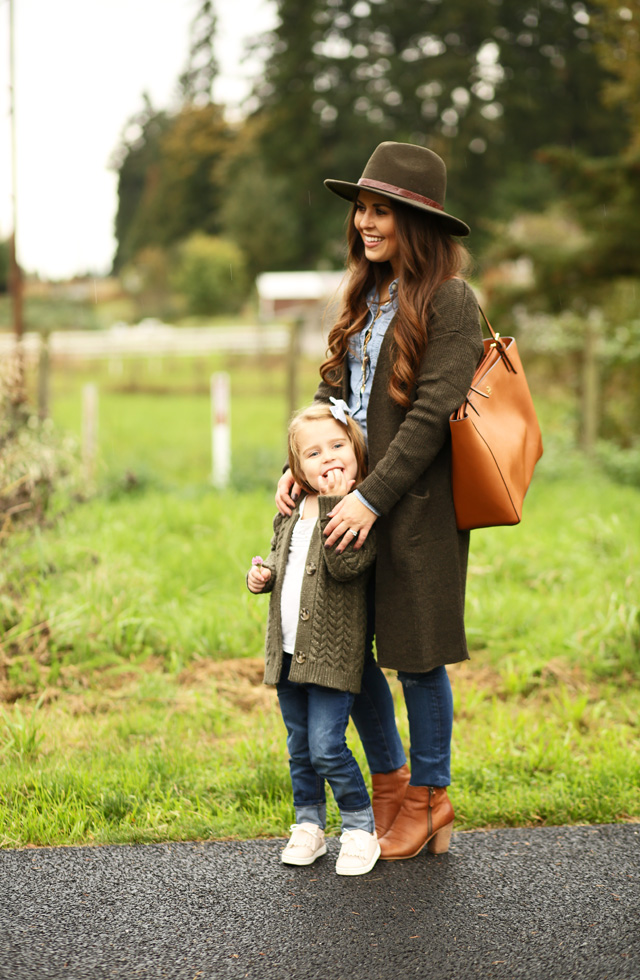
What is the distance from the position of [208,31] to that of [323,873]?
55.5m

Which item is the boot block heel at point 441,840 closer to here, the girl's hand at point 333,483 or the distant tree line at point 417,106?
the girl's hand at point 333,483

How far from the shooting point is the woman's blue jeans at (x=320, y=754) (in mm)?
2678

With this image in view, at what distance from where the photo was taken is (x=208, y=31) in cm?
5178

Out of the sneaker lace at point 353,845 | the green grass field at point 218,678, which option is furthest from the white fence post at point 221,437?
the sneaker lace at point 353,845

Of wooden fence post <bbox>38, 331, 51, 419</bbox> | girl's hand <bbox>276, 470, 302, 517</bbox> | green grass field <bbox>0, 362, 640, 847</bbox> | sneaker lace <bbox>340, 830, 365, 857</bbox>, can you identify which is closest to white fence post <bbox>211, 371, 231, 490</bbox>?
green grass field <bbox>0, 362, 640, 847</bbox>

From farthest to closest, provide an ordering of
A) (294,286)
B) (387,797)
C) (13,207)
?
(294,286)
(13,207)
(387,797)

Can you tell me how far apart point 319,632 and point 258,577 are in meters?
0.24

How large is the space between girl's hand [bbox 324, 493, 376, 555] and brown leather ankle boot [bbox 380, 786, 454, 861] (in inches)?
30.7

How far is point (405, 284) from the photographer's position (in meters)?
2.73

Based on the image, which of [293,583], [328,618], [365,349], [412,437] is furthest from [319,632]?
[365,349]

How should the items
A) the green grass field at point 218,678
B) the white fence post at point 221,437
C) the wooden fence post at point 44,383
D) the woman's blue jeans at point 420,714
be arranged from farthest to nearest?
1. the wooden fence post at point 44,383
2. the white fence post at point 221,437
3. the green grass field at point 218,678
4. the woman's blue jeans at point 420,714

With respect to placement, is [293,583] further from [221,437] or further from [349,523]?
[221,437]

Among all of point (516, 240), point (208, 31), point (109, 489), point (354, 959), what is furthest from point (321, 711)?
point (208, 31)

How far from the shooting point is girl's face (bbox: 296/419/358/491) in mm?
2736
